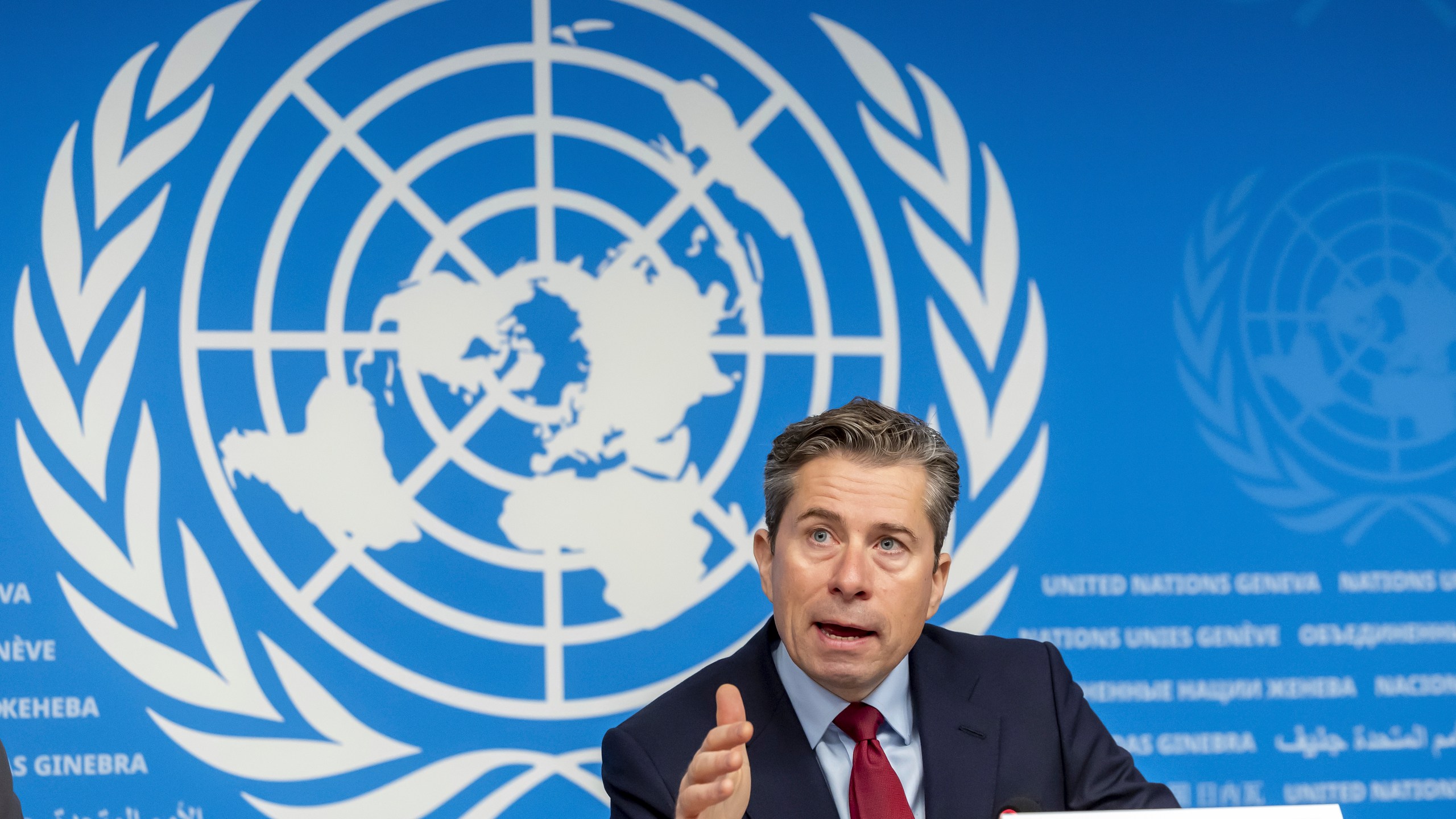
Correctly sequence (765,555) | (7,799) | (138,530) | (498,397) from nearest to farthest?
(7,799)
(765,555)
(138,530)
(498,397)

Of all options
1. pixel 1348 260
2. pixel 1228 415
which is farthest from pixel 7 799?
pixel 1348 260

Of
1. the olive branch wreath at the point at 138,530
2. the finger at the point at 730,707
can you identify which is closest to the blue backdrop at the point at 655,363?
the olive branch wreath at the point at 138,530

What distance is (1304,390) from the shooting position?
3.06 metres

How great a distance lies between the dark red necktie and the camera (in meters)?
1.90

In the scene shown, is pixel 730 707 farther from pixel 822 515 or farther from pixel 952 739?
pixel 952 739

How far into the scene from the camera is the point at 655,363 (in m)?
2.87

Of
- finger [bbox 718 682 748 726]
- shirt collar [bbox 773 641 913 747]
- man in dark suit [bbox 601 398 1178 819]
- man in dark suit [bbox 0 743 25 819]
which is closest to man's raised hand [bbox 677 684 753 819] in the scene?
finger [bbox 718 682 748 726]

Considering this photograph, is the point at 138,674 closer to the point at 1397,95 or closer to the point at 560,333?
the point at 560,333

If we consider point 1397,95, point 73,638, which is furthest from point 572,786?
point 1397,95

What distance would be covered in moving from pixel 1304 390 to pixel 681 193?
1.85m

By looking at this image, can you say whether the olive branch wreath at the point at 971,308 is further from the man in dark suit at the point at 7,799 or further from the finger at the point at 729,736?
the man in dark suit at the point at 7,799

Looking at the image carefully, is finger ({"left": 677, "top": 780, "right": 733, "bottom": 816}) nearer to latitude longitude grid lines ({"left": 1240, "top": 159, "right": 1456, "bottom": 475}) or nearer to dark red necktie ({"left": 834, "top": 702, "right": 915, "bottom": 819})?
dark red necktie ({"left": 834, "top": 702, "right": 915, "bottom": 819})

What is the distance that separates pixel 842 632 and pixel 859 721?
0.19 m

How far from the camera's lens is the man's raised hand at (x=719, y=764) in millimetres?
1470
